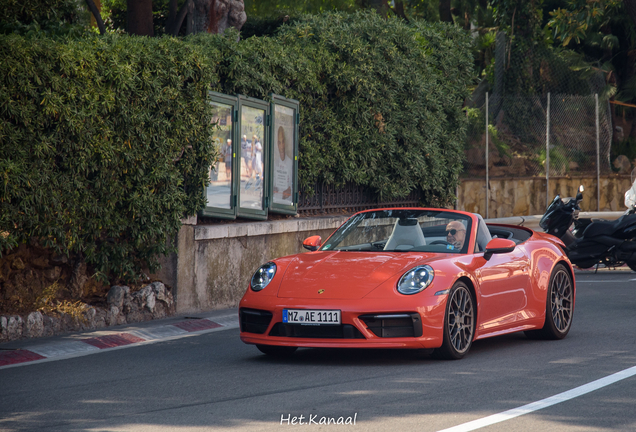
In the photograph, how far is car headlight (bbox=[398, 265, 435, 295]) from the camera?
741cm

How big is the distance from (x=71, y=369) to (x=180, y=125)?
412 cm

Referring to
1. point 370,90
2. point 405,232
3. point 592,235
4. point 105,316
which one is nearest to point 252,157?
point 370,90

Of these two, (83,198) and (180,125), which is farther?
(180,125)

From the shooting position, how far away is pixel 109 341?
29.9 feet

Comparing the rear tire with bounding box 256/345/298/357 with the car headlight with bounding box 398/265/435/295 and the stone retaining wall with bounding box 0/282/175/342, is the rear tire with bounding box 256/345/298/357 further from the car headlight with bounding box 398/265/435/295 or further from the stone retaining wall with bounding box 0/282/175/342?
the stone retaining wall with bounding box 0/282/175/342

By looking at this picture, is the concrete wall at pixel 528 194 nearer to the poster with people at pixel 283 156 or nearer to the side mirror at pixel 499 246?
the poster with people at pixel 283 156

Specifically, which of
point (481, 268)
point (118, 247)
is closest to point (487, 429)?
point (481, 268)

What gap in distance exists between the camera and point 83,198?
9.67 m

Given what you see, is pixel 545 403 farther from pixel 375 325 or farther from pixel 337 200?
pixel 337 200

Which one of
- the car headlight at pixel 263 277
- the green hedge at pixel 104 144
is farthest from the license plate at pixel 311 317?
the green hedge at pixel 104 144

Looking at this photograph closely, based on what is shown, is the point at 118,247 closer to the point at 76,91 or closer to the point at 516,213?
the point at 76,91

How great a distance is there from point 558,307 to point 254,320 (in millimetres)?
3241

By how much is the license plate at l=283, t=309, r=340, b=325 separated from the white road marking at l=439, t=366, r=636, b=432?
6.07ft

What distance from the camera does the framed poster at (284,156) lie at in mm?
13492
